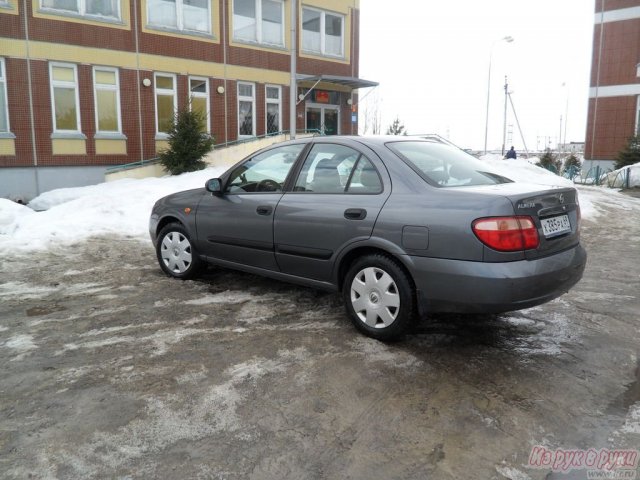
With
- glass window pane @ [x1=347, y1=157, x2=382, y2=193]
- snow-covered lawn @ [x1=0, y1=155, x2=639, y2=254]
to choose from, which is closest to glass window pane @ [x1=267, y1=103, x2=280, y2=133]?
snow-covered lawn @ [x1=0, y1=155, x2=639, y2=254]

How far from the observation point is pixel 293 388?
346 centimetres

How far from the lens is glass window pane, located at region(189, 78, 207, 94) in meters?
18.9

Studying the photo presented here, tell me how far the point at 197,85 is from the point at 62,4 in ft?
15.8

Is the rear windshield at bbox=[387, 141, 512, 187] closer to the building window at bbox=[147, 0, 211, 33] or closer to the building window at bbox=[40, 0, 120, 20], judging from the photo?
the building window at bbox=[40, 0, 120, 20]

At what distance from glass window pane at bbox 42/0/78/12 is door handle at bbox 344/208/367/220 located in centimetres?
1520

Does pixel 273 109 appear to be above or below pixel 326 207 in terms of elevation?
above

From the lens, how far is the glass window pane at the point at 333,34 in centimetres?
2260

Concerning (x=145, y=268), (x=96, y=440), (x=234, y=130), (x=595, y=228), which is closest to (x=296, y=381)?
(x=96, y=440)

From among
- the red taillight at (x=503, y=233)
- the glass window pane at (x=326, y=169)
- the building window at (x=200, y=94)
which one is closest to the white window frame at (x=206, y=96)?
the building window at (x=200, y=94)

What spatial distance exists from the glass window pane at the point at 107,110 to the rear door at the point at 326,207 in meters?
14.1

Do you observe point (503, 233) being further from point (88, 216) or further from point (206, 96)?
point (206, 96)

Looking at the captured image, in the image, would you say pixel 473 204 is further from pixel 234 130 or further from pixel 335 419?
pixel 234 130

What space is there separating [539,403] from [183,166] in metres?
14.3

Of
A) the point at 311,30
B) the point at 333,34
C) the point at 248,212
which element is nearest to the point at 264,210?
the point at 248,212
